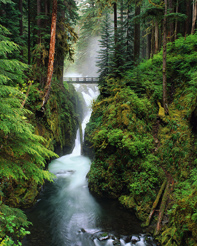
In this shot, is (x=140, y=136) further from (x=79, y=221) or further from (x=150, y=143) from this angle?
(x=79, y=221)

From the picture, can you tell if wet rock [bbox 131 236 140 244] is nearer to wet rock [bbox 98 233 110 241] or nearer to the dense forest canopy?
the dense forest canopy

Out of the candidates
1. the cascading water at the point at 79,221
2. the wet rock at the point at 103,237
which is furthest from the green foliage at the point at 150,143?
the wet rock at the point at 103,237

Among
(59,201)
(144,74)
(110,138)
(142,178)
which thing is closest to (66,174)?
(59,201)

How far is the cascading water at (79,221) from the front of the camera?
651 centimetres

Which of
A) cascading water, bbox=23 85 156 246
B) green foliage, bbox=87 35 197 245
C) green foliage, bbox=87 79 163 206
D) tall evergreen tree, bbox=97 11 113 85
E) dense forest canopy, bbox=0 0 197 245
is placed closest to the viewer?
dense forest canopy, bbox=0 0 197 245

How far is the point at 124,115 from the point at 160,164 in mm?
3249

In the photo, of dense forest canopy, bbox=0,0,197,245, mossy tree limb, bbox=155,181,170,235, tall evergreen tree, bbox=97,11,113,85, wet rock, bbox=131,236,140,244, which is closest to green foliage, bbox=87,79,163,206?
dense forest canopy, bbox=0,0,197,245

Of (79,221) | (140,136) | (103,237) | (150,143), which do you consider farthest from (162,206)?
(79,221)

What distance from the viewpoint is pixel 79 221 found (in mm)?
7895

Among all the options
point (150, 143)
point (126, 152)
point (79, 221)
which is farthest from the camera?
point (150, 143)

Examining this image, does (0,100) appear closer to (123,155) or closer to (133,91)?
(123,155)

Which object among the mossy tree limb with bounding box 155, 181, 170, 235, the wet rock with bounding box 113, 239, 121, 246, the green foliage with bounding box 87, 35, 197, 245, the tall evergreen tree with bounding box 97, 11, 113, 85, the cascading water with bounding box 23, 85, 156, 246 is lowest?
the cascading water with bounding box 23, 85, 156, 246

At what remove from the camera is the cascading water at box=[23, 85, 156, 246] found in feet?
21.4

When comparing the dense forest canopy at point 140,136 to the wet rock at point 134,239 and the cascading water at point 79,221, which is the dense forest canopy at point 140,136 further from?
the wet rock at point 134,239
